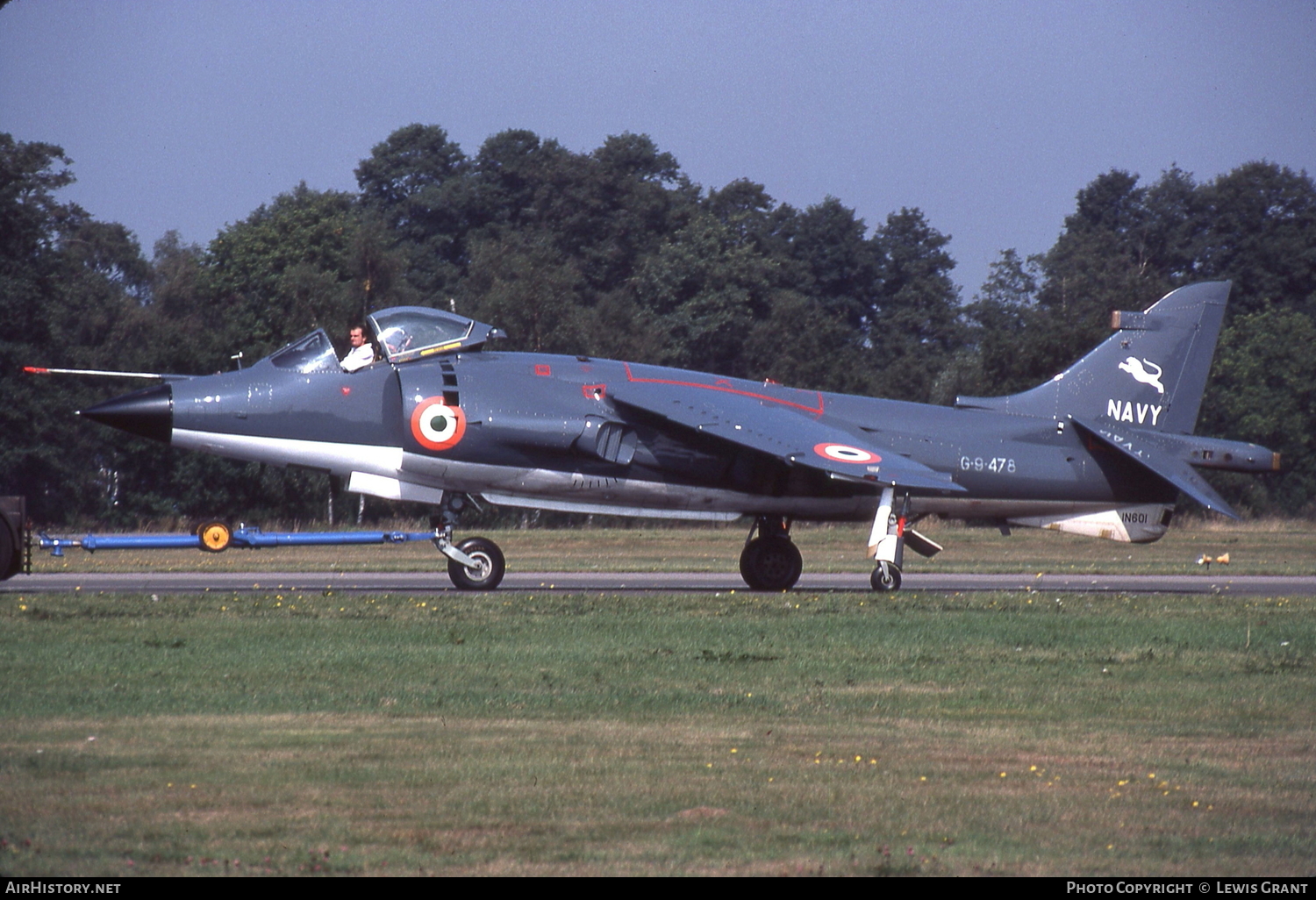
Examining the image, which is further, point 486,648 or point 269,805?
point 486,648

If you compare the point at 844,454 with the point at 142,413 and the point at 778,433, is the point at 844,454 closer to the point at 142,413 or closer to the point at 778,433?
the point at 778,433

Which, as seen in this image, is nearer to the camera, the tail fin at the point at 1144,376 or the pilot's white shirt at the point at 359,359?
the pilot's white shirt at the point at 359,359

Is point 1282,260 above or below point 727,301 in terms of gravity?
above

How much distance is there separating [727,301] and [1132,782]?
173ft

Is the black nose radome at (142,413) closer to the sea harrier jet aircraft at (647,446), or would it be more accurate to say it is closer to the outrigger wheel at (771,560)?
the sea harrier jet aircraft at (647,446)

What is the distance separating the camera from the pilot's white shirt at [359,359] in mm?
17609

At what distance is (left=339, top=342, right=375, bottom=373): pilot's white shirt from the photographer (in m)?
17.6

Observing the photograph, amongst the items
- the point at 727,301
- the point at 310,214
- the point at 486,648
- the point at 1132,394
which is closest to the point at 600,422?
the point at 486,648

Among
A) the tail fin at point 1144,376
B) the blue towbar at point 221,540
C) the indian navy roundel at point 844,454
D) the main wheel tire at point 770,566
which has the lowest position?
the blue towbar at point 221,540

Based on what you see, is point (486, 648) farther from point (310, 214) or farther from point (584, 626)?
point (310, 214)

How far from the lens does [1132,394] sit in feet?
67.0

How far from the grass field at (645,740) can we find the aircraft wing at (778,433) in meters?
2.05


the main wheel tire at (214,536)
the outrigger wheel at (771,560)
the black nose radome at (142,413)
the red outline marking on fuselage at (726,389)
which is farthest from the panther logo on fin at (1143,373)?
the main wheel tire at (214,536)

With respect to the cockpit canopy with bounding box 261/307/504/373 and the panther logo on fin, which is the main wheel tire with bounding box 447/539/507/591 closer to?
the cockpit canopy with bounding box 261/307/504/373
